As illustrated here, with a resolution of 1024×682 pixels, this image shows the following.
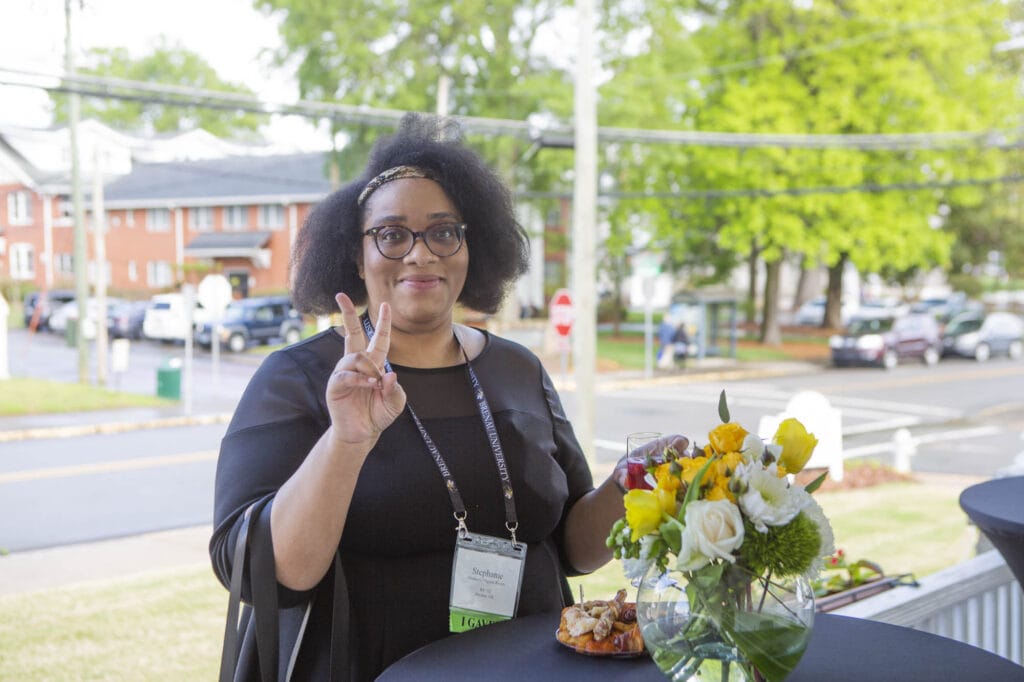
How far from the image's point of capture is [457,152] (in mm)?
1936

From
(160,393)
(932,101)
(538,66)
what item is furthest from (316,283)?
(932,101)

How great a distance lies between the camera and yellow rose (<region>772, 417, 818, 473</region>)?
1.26m

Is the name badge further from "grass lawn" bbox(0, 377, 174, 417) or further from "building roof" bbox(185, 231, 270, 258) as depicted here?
"grass lawn" bbox(0, 377, 174, 417)

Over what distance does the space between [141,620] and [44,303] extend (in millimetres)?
5289

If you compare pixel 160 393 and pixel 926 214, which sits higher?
pixel 926 214

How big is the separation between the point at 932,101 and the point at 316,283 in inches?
845

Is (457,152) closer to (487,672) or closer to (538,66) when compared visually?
(487,672)

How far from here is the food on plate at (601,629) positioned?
1.48 metres

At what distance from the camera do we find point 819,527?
3.90 feet

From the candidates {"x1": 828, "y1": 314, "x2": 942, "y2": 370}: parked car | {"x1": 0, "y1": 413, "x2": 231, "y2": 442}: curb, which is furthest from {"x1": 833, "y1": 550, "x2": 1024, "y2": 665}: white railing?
{"x1": 828, "y1": 314, "x2": 942, "y2": 370}: parked car

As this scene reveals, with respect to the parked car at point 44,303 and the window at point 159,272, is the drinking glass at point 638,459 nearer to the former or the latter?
the window at point 159,272

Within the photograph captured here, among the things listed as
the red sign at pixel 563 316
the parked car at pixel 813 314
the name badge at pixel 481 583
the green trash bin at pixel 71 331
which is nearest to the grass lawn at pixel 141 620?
the name badge at pixel 481 583

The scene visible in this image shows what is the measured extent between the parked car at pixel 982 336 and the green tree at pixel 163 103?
18727 mm

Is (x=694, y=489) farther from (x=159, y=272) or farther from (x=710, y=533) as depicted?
(x=159, y=272)
